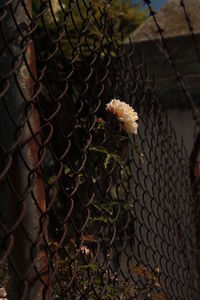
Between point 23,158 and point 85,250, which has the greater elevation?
point 23,158

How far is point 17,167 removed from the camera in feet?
5.52

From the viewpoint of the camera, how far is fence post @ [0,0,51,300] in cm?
166

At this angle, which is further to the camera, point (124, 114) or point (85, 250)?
point (124, 114)

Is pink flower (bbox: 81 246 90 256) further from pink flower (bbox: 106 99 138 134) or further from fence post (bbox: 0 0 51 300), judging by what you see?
fence post (bbox: 0 0 51 300)

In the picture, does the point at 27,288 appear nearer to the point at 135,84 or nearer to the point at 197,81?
the point at 135,84

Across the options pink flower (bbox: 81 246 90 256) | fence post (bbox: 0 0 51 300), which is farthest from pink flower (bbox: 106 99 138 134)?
fence post (bbox: 0 0 51 300)

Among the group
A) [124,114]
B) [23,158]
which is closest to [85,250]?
[124,114]

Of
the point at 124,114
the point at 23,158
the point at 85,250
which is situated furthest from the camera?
the point at 124,114

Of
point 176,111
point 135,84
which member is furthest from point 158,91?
point 135,84

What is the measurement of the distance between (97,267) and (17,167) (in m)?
0.67

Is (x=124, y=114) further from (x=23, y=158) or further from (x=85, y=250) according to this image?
(x=23, y=158)

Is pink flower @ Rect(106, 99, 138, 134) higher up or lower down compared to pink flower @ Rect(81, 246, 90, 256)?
higher up

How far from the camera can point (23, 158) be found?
5.42 ft

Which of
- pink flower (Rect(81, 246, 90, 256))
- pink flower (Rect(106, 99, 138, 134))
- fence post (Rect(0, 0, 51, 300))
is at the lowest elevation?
pink flower (Rect(81, 246, 90, 256))
